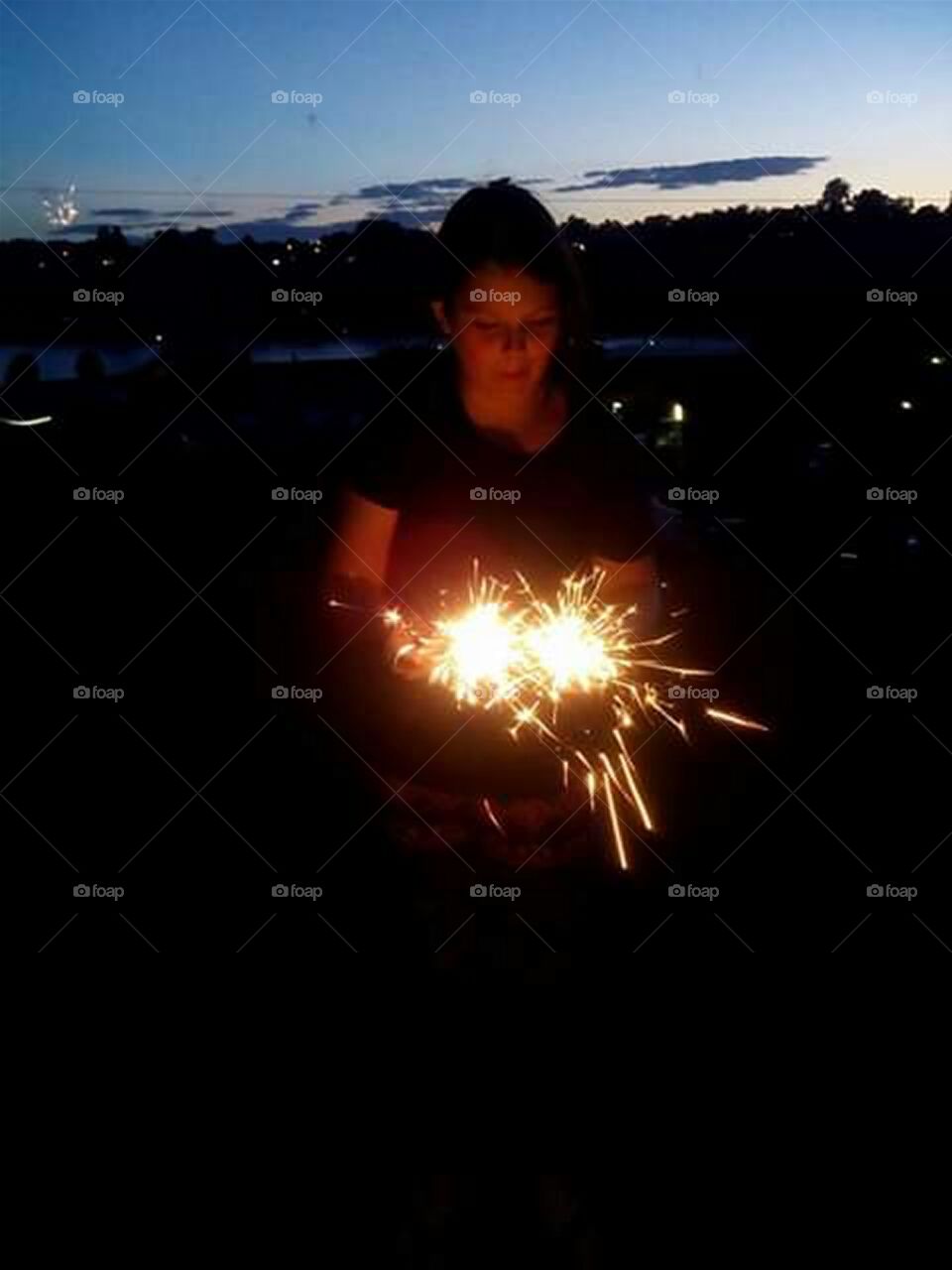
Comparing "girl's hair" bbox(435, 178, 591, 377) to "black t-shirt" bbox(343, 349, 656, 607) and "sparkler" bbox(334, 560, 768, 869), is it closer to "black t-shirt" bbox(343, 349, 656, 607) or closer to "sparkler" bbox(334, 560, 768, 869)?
"black t-shirt" bbox(343, 349, 656, 607)

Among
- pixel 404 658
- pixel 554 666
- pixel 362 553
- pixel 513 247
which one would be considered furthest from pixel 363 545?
pixel 513 247

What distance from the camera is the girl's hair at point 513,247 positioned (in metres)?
3.17

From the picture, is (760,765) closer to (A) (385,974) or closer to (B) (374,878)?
(B) (374,878)

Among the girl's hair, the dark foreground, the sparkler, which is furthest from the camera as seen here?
the dark foreground

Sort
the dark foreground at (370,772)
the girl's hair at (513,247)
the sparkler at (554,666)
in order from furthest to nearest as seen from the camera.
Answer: the dark foreground at (370,772)
the girl's hair at (513,247)
the sparkler at (554,666)

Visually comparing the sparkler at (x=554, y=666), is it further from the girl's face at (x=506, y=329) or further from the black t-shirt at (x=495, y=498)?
the girl's face at (x=506, y=329)

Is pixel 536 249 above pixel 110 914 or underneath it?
above

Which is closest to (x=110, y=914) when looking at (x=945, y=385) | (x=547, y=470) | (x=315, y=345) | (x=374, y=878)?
(x=374, y=878)

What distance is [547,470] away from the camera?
122 inches

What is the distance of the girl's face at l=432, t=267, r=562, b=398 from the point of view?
3.19m

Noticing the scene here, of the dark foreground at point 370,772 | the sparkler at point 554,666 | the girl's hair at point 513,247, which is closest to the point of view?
the sparkler at point 554,666

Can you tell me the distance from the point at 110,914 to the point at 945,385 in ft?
34.2

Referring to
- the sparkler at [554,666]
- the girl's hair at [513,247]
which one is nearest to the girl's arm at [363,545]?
the sparkler at [554,666]

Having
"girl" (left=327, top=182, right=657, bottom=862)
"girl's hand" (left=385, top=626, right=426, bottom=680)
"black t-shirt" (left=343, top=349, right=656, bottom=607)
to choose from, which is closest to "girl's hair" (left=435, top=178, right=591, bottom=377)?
"girl" (left=327, top=182, right=657, bottom=862)
